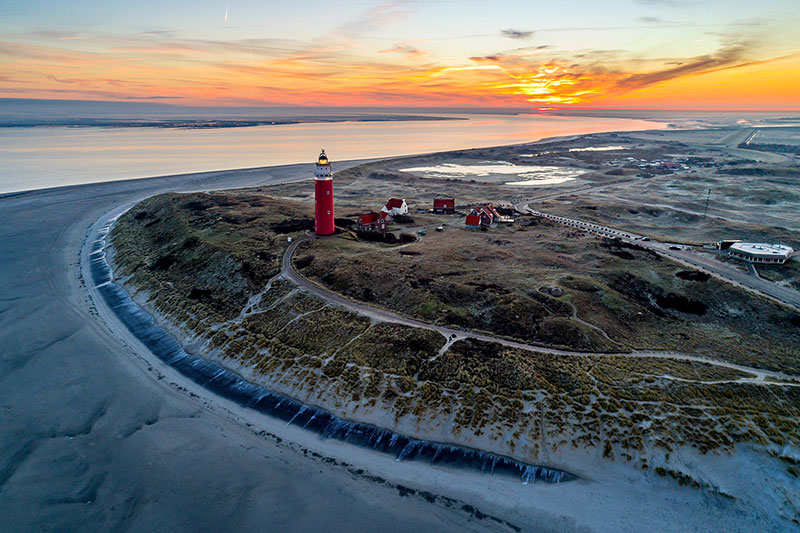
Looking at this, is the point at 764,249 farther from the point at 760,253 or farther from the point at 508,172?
the point at 508,172

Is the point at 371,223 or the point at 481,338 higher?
the point at 371,223

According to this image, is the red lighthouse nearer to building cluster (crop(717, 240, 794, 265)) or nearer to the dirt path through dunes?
the dirt path through dunes

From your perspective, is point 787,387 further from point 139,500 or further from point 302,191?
point 302,191

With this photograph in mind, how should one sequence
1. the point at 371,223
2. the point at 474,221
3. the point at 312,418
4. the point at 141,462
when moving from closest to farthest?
the point at 141,462
the point at 312,418
the point at 371,223
the point at 474,221

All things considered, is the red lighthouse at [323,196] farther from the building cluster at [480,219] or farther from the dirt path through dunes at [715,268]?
the dirt path through dunes at [715,268]

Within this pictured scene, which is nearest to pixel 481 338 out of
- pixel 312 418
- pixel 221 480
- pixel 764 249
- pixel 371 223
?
pixel 312 418

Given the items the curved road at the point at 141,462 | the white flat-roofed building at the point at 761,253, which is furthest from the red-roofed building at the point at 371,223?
the white flat-roofed building at the point at 761,253
